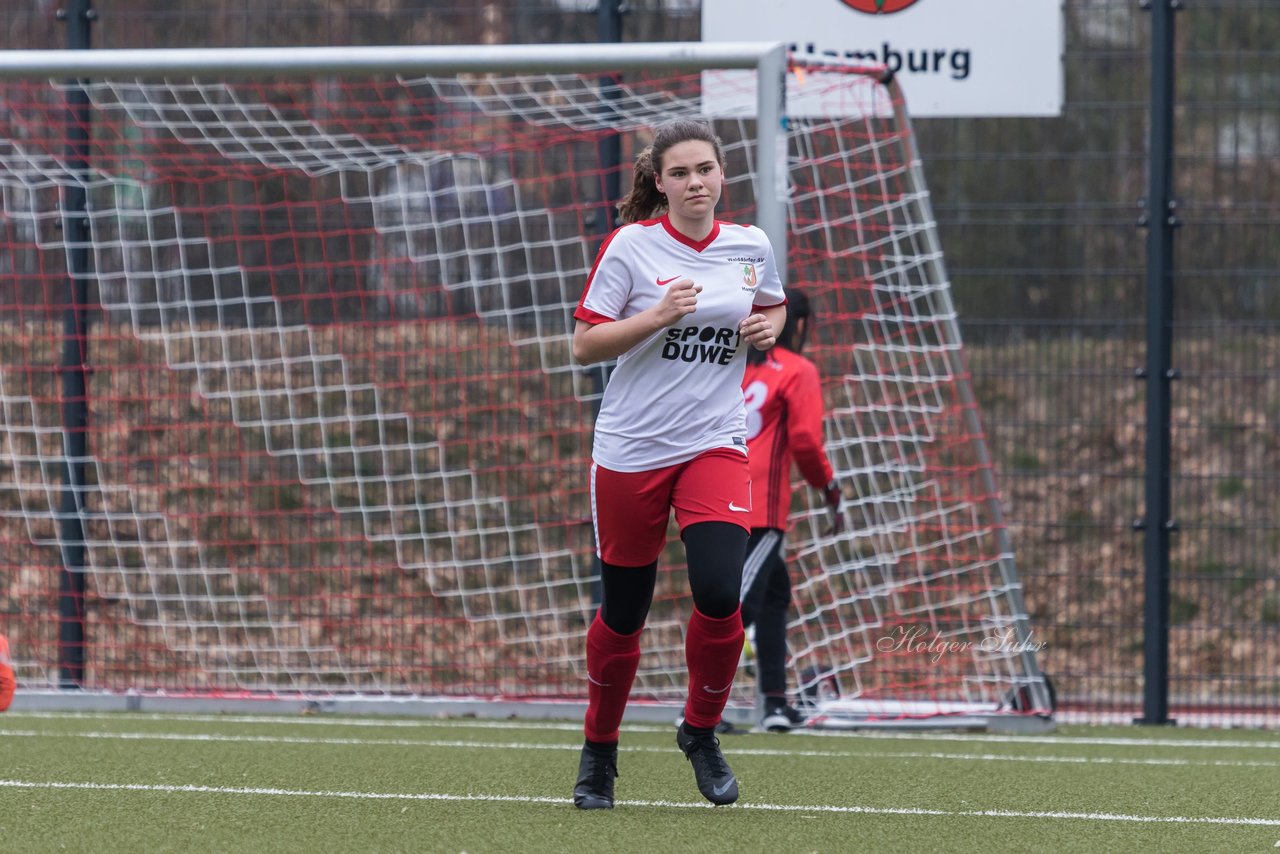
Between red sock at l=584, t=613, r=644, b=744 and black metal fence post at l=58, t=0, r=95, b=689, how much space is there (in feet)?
14.3

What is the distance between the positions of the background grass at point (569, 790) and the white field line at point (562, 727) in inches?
1.0

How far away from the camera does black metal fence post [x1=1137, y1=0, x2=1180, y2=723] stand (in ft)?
25.2

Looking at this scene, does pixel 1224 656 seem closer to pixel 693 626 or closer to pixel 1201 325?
pixel 1201 325

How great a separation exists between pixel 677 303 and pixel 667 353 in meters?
0.23

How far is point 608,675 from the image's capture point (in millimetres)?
4500

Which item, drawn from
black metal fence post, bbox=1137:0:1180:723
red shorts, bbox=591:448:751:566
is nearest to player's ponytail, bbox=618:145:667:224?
red shorts, bbox=591:448:751:566

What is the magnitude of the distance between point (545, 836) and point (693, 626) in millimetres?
718

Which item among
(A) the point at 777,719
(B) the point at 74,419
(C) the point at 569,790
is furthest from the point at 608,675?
(B) the point at 74,419

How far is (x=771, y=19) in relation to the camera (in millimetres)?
7895

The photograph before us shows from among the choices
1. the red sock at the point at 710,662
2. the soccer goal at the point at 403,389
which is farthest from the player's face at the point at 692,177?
the soccer goal at the point at 403,389

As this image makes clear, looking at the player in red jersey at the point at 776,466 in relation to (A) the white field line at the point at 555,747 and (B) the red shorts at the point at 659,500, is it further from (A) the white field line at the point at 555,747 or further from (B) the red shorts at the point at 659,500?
(B) the red shorts at the point at 659,500

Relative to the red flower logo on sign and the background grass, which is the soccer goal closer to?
the red flower logo on sign

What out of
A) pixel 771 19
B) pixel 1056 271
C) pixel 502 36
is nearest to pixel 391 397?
pixel 502 36

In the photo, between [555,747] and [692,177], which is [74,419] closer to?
[555,747]
